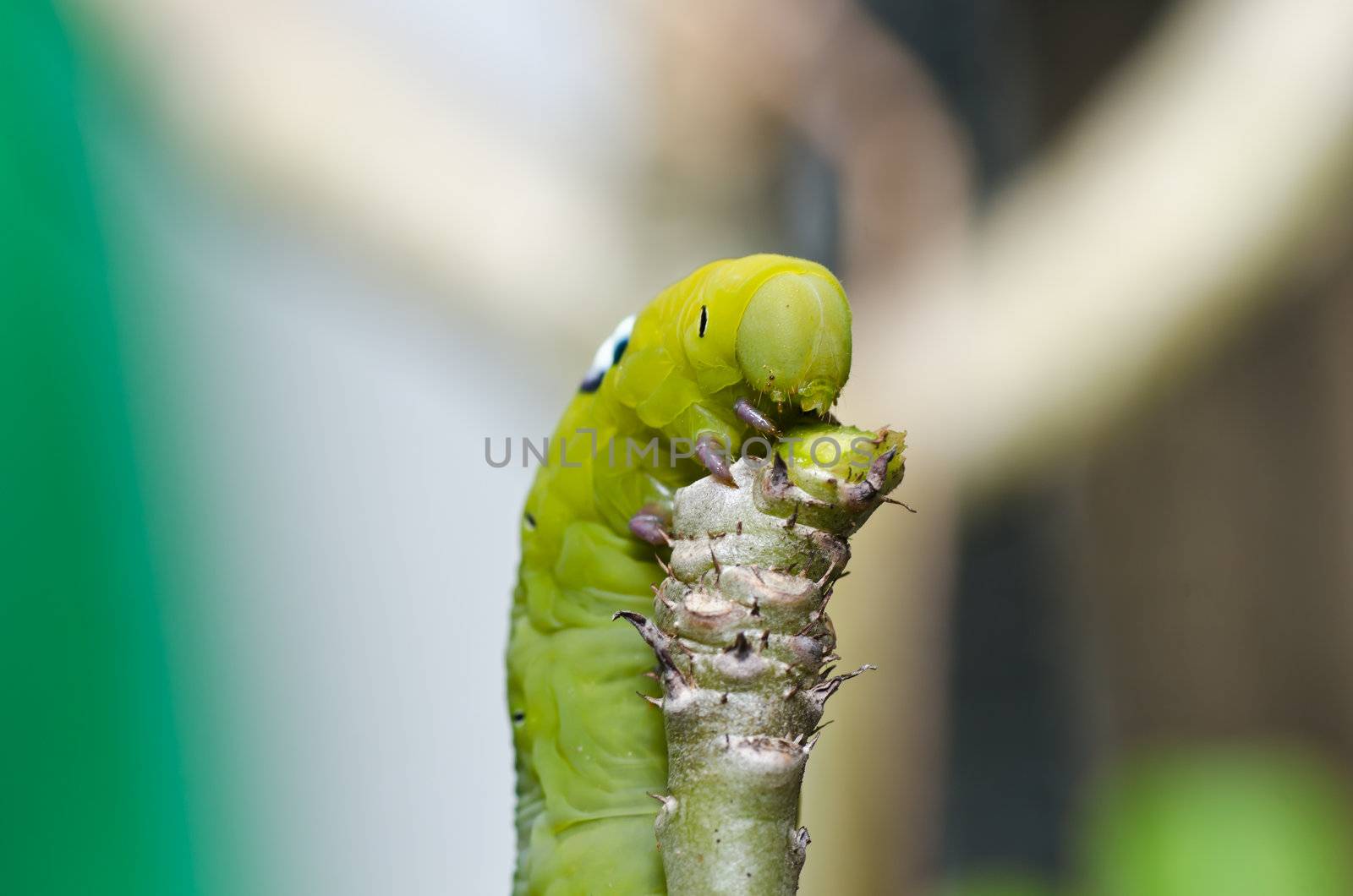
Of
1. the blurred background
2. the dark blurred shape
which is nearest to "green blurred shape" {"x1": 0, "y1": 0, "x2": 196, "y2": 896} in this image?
the blurred background

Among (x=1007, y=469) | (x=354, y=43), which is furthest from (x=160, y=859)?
(x=1007, y=469)

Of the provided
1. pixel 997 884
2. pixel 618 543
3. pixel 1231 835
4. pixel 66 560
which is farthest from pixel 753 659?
pixel 997 884

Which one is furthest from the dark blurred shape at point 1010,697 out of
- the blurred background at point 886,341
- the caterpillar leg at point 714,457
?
the caterpillar leg at point 714,457

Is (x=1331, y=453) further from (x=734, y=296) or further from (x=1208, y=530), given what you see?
(x=734, y=296)

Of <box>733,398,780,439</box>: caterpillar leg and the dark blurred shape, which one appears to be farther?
the dark blurred shape

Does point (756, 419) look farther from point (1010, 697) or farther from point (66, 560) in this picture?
point (1010, 697)

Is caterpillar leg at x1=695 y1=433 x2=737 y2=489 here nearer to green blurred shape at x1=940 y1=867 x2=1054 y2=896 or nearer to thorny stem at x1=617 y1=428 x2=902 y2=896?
thorny stem at x1=617 y1=428 x2=902 y2=896

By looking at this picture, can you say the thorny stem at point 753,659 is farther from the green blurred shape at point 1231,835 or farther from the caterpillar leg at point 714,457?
the green blurred shape at point 1231,835

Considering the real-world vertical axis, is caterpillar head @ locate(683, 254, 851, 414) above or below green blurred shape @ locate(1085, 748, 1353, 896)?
above
